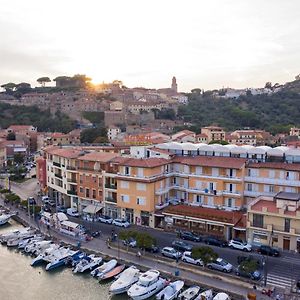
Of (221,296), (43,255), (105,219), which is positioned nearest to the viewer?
(221,296)

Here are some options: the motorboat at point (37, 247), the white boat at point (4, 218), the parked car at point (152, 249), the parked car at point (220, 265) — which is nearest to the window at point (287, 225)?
the parked car at point (220, 265)

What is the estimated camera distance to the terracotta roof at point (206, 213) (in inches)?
1096

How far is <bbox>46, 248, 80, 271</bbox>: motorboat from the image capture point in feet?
86.7

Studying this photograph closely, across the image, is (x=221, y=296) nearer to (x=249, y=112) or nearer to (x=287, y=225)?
(x=287, y=225)

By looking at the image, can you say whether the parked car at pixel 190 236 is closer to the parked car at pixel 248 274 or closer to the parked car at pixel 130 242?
the parked car at pixel 130 242

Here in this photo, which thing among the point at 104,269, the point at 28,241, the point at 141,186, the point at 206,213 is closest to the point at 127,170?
the point at 141,186

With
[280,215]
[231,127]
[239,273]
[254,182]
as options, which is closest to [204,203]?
[254,182]

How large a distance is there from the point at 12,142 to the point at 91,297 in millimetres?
58436

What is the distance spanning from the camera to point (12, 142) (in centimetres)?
7544

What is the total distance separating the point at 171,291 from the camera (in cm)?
2156

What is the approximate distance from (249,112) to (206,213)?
73050 millimetres

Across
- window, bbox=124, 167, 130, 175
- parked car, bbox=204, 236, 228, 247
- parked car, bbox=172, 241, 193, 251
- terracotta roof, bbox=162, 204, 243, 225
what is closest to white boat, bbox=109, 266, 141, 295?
parked car, bbox=172, 241, 193, 251

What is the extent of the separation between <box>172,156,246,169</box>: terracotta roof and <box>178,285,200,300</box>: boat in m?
11.2

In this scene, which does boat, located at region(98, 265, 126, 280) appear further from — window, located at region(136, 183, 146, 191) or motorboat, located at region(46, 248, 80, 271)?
window, located at region(136, 183, 146, 191)
